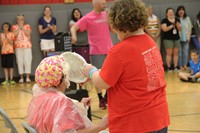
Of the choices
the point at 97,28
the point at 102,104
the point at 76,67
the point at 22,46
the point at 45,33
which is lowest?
the point at 102,104

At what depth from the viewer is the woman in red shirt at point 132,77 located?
275 cm

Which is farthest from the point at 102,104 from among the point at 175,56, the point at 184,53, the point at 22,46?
the point at 184,53

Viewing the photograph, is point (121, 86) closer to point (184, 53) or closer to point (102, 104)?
point (102, 104)

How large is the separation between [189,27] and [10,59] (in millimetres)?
5670

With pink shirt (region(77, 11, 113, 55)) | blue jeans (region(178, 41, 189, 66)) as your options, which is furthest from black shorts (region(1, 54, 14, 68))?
blue jeans (region(178, 41, 189, 66))

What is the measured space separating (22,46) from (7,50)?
43 cm

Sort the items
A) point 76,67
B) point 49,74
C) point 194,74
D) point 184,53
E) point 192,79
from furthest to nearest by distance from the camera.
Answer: point 184,53
point 194,74
point 192,79
point 76,67
point 49,74

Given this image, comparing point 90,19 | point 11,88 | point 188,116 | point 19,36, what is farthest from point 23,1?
point 188,116

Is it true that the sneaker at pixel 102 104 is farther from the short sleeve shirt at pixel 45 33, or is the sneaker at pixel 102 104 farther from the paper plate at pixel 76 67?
the short sleeve shirt at pixel 45 33

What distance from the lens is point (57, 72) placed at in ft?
9.55

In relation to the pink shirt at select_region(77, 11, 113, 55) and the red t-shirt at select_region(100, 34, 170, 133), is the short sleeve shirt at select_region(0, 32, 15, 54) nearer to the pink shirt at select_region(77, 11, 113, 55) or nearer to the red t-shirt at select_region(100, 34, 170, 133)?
the pink shirt at select_region(77, 11, 113, 55)

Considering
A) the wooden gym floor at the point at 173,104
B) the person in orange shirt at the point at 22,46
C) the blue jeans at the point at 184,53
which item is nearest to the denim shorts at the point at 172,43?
the blue jeans at the point at 184,53

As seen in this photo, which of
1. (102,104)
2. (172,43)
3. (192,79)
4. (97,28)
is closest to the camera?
(97,28)

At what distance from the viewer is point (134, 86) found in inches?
110
